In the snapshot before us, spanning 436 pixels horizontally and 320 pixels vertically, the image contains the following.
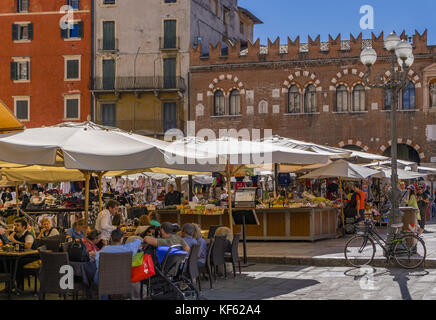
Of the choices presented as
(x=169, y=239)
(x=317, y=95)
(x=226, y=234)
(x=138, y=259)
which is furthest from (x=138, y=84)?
(x=138, y=259)

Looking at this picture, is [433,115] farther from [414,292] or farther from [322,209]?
[414,292]

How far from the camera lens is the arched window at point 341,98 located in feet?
120

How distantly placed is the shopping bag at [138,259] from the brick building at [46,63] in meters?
32.1

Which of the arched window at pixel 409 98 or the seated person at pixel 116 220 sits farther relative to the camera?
the arched window at pixel 409 98

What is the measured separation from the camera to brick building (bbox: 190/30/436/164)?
3556 cm

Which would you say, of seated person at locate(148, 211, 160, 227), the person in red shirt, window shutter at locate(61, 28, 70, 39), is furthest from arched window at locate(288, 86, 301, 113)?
seated person at locate(148, 211, 160, 227)

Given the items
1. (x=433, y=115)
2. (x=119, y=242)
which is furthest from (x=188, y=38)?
(x=119, y=242)

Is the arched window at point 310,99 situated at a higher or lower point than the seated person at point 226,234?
higher

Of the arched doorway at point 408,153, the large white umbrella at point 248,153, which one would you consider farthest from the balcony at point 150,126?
the large white umbrella at point 248,153

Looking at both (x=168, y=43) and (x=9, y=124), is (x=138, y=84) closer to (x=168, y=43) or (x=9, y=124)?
(x=168, y=43)

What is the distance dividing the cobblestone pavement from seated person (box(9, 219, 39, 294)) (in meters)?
2.45

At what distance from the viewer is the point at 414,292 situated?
991cm

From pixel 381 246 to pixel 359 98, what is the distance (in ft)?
80.6

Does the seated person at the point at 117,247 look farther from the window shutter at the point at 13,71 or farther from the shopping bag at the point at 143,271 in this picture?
the window shutter at the point at 13,71
